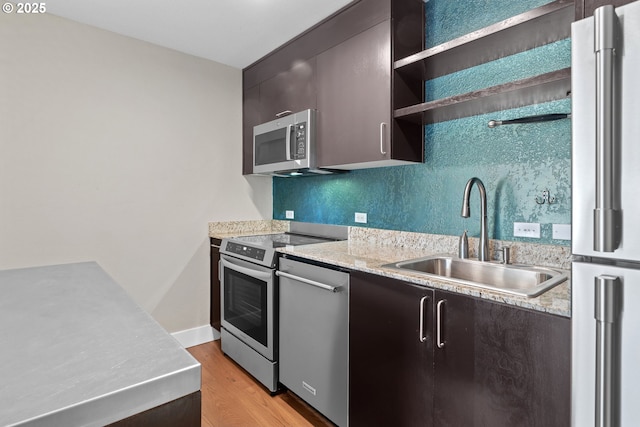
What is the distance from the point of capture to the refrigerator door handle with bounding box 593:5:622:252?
787 mm

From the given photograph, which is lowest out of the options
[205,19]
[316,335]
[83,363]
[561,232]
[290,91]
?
[316,335]

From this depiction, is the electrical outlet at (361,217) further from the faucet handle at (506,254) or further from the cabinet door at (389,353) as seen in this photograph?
the faucet handle at (506,254)

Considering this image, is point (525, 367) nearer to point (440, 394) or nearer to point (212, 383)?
point (440, 394)

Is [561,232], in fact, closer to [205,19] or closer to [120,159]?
[205,19]

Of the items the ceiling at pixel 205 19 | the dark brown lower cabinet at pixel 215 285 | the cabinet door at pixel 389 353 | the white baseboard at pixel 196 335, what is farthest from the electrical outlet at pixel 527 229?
the white baseboard at pixel 196 335

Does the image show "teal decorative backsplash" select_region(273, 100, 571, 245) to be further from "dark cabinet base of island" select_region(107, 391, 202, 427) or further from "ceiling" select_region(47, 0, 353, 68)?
"dark cabinet base of island" select_region(107, 391, 202, 427)

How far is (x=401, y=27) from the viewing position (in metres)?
1.92

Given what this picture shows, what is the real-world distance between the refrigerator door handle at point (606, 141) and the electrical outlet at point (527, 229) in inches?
35.8

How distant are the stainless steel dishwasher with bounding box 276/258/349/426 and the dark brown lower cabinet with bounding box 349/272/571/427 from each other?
80 millimetres

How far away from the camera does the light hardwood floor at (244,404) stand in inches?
75.6

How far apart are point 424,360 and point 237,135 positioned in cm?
250

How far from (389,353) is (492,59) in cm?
153

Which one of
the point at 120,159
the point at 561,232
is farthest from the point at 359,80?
the point at 120,159

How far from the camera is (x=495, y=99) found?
1.60m
